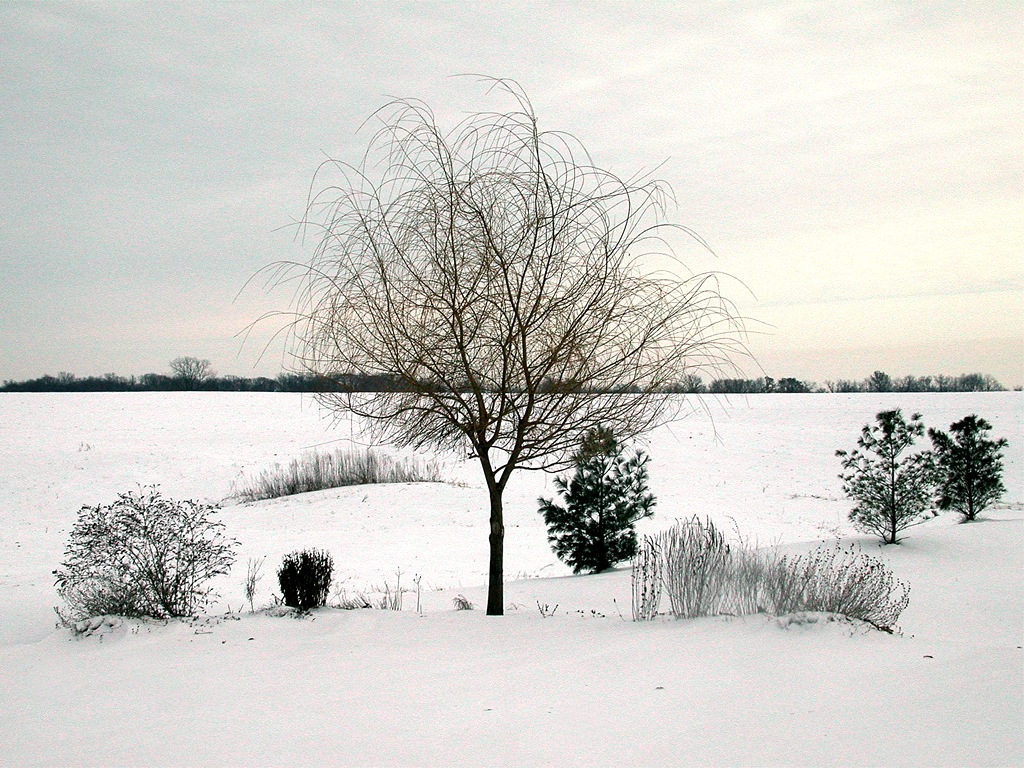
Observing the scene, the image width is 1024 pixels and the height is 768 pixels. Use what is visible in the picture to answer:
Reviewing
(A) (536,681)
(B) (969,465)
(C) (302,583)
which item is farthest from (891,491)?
(C) (302,583)

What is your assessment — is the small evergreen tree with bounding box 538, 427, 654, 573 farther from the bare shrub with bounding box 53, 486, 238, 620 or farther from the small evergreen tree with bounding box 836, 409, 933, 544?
the bare shrub with bounding box 53, 486, 238, 620

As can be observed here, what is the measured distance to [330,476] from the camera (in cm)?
2455

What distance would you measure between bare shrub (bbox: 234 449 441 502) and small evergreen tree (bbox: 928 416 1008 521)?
596 inches

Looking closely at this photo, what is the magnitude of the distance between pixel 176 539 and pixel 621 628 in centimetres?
458

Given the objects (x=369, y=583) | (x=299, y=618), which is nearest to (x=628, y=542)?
(x=369, y=583)

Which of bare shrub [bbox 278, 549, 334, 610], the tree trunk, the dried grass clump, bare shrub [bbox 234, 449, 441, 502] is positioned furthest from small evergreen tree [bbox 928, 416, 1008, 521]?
bare shrub [bbox 234, 449, 441, 502]

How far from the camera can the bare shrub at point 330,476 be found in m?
24.2

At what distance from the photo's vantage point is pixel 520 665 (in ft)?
19.1

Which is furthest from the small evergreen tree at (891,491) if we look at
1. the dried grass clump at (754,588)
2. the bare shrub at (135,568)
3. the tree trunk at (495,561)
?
the bare shrub at (135,568)

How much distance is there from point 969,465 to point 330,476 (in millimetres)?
18262

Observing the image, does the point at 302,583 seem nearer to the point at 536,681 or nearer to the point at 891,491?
the point at 536,681

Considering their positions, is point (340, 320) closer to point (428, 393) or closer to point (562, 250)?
point (428, 393)

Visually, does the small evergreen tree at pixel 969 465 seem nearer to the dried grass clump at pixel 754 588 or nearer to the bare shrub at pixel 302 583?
the dried grass clump at pixel 754 588

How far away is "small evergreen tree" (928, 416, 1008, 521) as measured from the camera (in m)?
14.6
